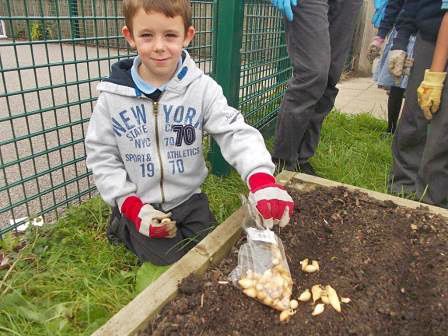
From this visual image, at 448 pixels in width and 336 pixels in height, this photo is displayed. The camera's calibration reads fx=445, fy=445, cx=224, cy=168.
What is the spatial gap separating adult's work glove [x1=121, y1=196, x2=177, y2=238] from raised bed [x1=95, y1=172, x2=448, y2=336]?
0.85 ft

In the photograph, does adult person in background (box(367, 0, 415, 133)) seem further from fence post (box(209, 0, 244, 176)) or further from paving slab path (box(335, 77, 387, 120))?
fence post (box(209, 0, 244, 176))

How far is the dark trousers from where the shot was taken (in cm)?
207

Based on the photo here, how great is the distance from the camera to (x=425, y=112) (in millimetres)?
2512

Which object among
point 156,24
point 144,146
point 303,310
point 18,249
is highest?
point 156,24

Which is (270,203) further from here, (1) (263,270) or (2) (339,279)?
(2) (339,279)

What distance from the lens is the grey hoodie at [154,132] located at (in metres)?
1.86

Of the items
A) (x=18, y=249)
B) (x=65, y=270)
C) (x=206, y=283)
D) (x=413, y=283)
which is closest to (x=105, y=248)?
(x=65, y=270)

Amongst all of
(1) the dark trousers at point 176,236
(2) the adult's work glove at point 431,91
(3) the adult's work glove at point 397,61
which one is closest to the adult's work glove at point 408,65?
(3) the adult's work glove at point 397,61

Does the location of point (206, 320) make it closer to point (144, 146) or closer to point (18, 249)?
point (144, 146)

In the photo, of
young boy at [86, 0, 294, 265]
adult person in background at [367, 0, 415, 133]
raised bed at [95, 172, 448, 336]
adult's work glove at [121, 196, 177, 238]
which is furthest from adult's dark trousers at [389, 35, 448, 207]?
adult's work glove at [121, 196, 177, 238]

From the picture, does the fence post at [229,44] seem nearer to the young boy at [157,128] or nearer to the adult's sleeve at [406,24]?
the young boy at [157,128]

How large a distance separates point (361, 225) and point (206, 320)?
87 centimetres

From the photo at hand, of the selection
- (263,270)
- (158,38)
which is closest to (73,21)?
(158,38)

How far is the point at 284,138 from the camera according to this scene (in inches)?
110
